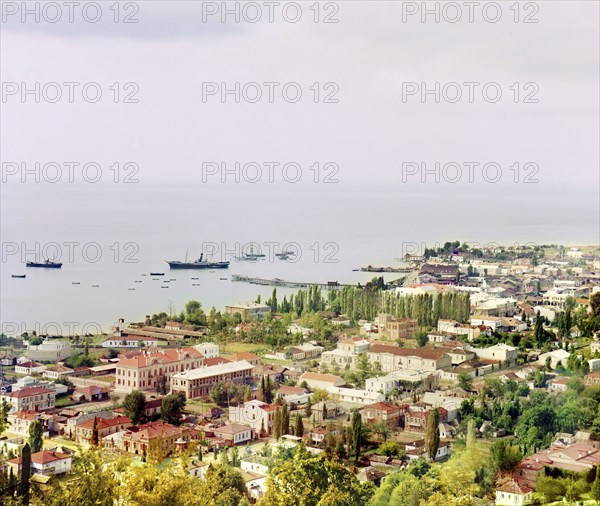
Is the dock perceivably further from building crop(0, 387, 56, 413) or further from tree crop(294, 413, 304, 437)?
tree crop(294, 413, 304, 437)

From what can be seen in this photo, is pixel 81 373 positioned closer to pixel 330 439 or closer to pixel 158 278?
pixel 330 439

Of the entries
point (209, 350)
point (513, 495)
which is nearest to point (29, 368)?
point (209, 350)

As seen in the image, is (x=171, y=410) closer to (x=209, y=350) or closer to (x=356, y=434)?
(x=356, y=434)

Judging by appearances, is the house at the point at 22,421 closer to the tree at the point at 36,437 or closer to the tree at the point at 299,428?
the tree at the point at 36,437

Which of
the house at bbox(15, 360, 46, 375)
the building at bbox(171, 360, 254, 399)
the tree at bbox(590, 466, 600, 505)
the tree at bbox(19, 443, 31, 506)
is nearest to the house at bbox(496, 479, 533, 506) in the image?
the tree at bbox(590, 466, 600, 505)

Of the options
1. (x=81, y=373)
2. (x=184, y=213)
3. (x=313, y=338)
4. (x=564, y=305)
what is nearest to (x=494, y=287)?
(x=564, y=305)

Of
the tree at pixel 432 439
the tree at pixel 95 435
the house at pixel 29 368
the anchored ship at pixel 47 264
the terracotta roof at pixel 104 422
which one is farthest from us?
the anchored ship at pixel 47 264

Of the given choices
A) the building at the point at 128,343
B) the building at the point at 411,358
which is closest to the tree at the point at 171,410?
the building at the point at 411,358
